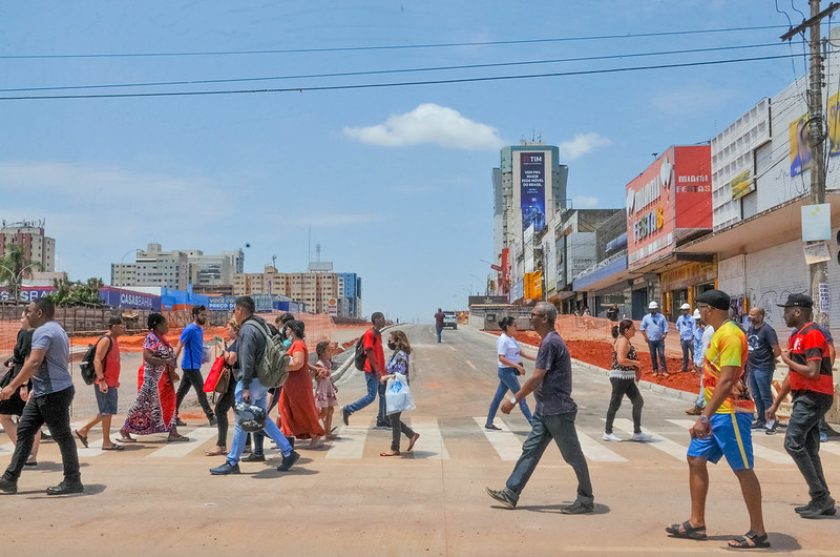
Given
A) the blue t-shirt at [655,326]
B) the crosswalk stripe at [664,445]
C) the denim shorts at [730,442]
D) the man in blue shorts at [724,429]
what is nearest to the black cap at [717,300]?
the man in blue shorts at [724,429]

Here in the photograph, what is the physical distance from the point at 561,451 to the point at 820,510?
2.18m

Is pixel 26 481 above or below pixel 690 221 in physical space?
below

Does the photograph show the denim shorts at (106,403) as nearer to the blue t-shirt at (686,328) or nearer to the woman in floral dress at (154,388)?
the woman in floral dress at (154,388)

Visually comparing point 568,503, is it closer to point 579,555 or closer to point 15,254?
point 579,555

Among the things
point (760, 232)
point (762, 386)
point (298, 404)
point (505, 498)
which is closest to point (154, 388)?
point (298, 404)

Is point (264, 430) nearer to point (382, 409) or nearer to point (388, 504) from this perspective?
point (388, 504)

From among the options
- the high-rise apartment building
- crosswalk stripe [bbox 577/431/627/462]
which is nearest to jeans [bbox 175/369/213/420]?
crosswalk stripe [bbox 577/431/627/462]

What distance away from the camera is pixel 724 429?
Answer: 557cm

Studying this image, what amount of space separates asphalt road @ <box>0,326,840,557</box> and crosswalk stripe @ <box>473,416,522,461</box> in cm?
4

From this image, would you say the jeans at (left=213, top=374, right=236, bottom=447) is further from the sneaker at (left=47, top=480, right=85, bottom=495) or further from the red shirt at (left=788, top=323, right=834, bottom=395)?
the red shirt at (left=788, top=323, right=834, bottom=395)

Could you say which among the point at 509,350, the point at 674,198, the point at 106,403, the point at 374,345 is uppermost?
the point at 674,198

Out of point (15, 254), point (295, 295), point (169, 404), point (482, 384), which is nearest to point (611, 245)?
point (482, 384)

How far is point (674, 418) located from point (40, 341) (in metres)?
10.6

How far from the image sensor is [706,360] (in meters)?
5.83
